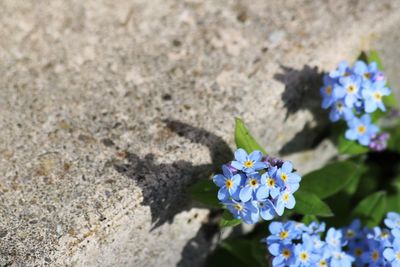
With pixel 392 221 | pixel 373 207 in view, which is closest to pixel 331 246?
pixel 392 221

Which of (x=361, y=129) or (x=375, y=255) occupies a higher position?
(x=361, y=129)

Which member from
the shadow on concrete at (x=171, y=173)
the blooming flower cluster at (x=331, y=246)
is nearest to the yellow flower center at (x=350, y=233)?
the blooming flower cluster at (x=331, y=246)

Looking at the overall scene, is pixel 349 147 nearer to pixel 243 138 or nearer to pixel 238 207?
pixel 243 138

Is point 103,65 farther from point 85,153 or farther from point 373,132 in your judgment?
point 373,132

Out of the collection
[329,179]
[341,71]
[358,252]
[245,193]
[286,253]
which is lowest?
[358,252]

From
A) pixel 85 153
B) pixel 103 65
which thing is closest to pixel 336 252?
pixel 85 153

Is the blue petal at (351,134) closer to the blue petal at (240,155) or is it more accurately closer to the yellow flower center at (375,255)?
the yellow flower center at (375,255)

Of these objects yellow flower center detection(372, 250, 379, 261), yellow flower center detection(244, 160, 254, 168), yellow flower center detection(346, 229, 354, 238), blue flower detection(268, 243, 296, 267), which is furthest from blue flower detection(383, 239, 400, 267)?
yellow flower center detection(244, 160, 254, 168)
